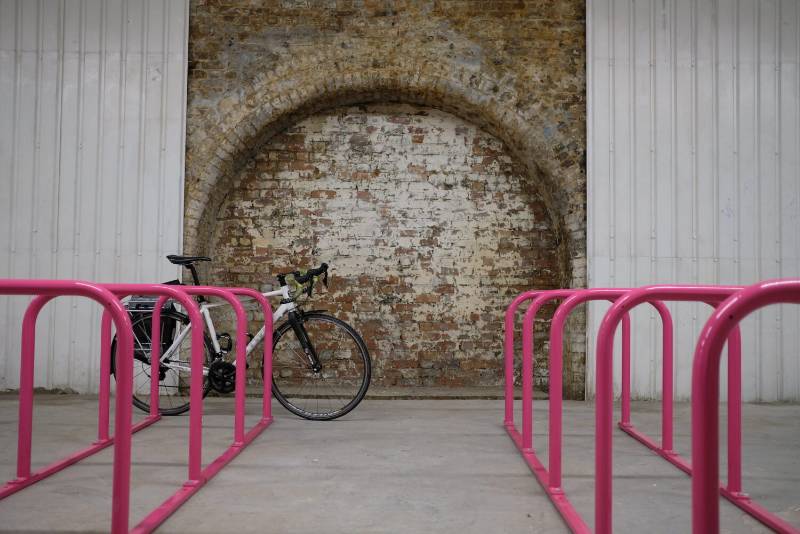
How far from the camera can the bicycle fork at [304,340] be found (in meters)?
3.78

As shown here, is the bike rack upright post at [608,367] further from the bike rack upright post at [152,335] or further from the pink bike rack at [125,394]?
the bike rack upright post at [152,335]

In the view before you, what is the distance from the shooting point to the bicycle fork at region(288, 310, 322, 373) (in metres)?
3.78

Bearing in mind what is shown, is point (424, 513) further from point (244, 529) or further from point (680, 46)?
point (680, 46)

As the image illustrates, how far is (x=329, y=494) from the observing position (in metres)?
2.36

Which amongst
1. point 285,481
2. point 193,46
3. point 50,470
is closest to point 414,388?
point 285,481

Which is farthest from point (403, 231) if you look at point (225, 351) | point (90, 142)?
point (90, 142)

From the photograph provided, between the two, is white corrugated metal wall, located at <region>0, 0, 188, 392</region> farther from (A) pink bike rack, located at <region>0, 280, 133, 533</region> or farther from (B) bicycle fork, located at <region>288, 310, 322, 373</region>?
(A) pink bike rack, located at <region>0, 280, 133, 533</region>

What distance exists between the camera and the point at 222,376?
3.74 meters

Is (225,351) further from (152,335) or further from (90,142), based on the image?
(90,142)

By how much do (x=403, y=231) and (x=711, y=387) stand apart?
4063 millimetres

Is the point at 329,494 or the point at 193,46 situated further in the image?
the point at 193,46

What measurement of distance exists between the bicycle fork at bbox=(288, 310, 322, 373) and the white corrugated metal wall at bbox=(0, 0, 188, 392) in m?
1.43

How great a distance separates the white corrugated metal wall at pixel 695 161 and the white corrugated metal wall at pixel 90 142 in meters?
3.25

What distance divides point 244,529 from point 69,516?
0.62 metres
